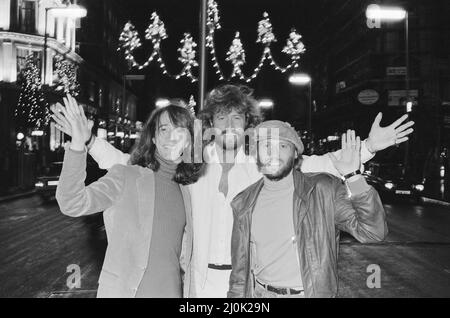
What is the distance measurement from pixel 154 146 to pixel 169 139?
12 cm

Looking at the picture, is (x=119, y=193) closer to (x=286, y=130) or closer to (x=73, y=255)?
(x=286, y=130)

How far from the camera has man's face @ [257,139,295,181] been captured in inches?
118

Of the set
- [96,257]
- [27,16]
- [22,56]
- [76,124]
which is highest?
[27,16]

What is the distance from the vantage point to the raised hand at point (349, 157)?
2906 mm

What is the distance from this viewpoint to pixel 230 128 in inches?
144

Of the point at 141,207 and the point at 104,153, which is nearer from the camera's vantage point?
the point at 141,207

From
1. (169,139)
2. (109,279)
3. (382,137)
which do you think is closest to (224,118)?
(169,139)

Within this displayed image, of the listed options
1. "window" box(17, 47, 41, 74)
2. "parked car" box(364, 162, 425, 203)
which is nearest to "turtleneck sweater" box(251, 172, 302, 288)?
"parked car" box(364, 162, 425, 203)

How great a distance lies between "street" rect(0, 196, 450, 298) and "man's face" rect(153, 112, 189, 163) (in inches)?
164

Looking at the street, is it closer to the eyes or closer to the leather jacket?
the eyes

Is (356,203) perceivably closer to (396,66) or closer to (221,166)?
(221,166)

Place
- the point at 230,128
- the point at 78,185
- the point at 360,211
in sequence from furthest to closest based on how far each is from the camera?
the point at 230,128 → the point at 360,211 → the point at 78,185

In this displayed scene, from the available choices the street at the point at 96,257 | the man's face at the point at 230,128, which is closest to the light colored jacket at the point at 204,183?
the man's face at the point at 230,128
